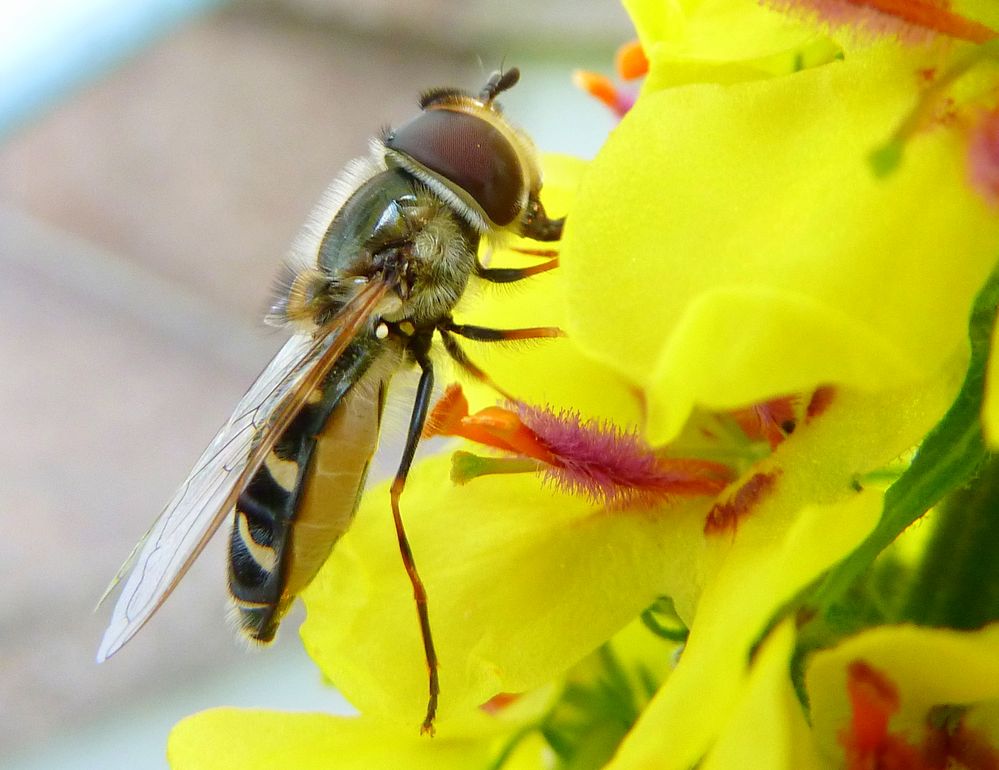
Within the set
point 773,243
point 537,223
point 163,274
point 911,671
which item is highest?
point 163,274

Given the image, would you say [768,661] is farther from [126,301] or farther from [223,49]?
[223,49]

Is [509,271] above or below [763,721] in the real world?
above

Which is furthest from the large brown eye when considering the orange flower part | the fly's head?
the orange flower part

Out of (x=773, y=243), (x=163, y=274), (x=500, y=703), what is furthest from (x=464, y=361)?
(x=163, y=274)

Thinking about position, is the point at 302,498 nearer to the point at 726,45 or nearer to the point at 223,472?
the point at 223,472

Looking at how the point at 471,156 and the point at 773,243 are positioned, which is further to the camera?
the point at 471,156

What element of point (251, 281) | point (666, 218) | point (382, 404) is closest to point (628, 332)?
point (666, 218)
